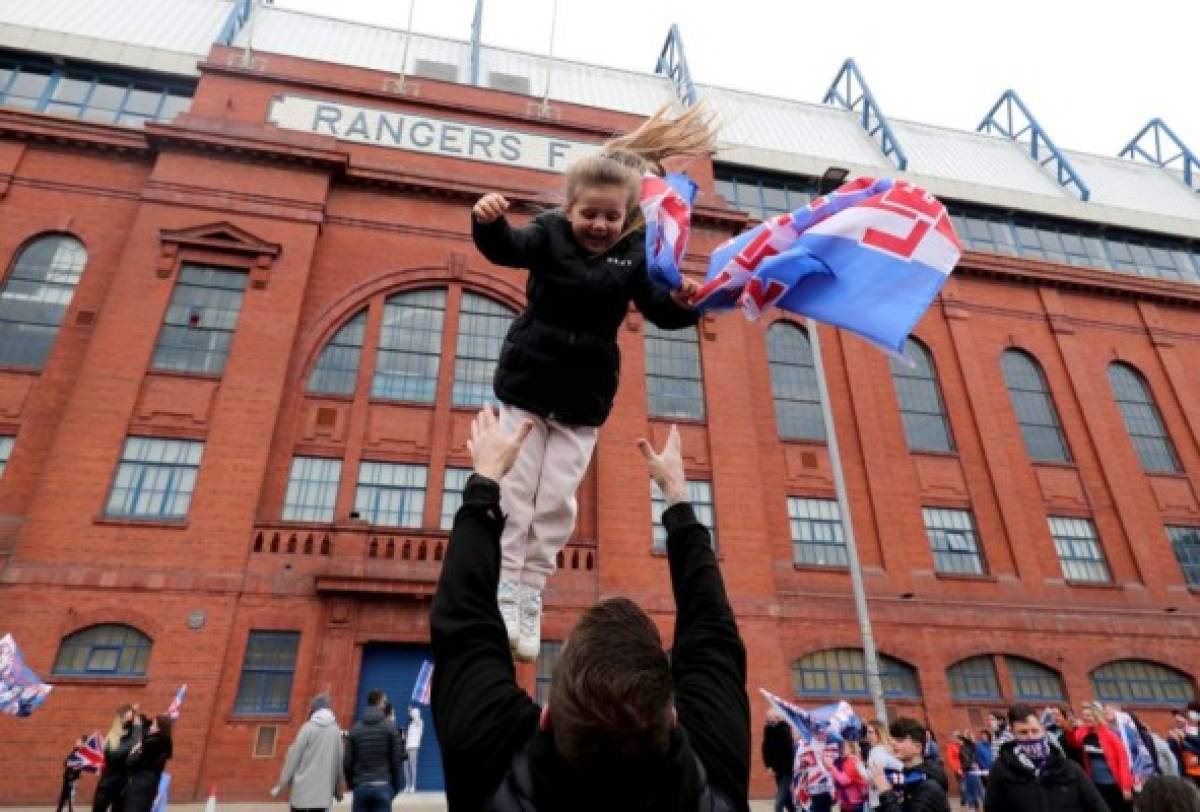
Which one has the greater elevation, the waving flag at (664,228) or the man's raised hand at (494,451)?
the waving flag at (664,228)

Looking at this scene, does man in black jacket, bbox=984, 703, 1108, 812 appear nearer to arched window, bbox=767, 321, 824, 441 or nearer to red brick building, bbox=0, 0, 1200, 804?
red brick building, bbox=0, 0, 1200, 804

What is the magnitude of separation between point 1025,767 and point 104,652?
50.8 feet

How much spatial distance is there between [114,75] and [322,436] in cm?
1415

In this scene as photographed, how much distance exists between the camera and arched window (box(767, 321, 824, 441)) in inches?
787

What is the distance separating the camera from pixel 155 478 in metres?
14.8

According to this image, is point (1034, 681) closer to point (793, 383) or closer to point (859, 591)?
point (859, 591)

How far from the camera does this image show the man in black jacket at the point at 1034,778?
4656 millimetres

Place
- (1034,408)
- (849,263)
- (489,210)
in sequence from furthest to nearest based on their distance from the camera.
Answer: (1034,408) → (849,263) → (489,210)

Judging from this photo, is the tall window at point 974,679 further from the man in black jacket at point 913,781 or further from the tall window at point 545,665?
the man in black jacket at point 913,781

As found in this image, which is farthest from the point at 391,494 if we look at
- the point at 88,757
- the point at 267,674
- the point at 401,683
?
the point at 88,757

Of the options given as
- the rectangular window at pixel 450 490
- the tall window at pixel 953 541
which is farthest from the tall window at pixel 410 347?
the tall window at pixel 953 541

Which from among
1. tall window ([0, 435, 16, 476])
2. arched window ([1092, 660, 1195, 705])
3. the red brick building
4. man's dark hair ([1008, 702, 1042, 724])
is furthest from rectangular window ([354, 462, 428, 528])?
arched window ([1092, 660, 1195, 705])

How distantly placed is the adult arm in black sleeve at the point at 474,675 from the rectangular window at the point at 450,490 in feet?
48.8

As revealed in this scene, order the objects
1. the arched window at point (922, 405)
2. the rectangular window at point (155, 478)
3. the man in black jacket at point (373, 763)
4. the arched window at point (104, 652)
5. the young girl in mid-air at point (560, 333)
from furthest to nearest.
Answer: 1. the arched window at point (922, 405)
2. the rectangular window at point (155, 478)
3. the arched window at point (104, 652)
4. the man in black jacket at point (373, 763)
5. the young girl in mid-air at point (560, 333)
